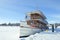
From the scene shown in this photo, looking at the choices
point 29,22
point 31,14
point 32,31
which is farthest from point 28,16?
point 32,31

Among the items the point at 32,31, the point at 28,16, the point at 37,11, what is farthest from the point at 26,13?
the point at 32,31

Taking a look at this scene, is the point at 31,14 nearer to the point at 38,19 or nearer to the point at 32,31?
the point at 38,19

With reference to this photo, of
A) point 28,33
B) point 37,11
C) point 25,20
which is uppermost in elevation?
point 37,11

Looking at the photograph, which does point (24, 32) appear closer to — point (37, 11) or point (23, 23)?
point (23, 23)

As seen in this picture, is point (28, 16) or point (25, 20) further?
point (28, 16)

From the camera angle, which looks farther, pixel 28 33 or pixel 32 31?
pixel 32 31

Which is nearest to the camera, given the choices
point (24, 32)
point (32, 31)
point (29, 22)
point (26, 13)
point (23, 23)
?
point (24, 32)

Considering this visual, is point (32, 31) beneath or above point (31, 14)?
beneath

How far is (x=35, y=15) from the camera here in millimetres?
25625

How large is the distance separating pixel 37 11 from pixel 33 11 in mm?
807

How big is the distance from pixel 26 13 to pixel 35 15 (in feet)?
6.68

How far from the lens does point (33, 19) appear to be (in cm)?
2462

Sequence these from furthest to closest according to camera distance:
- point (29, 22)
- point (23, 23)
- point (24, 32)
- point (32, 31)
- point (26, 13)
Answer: point (26, 13), point (29, 22), point (23, 23), point (32, 31), point (24, 32)

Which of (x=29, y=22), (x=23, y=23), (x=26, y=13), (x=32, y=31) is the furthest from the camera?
(x=26, y=13)
